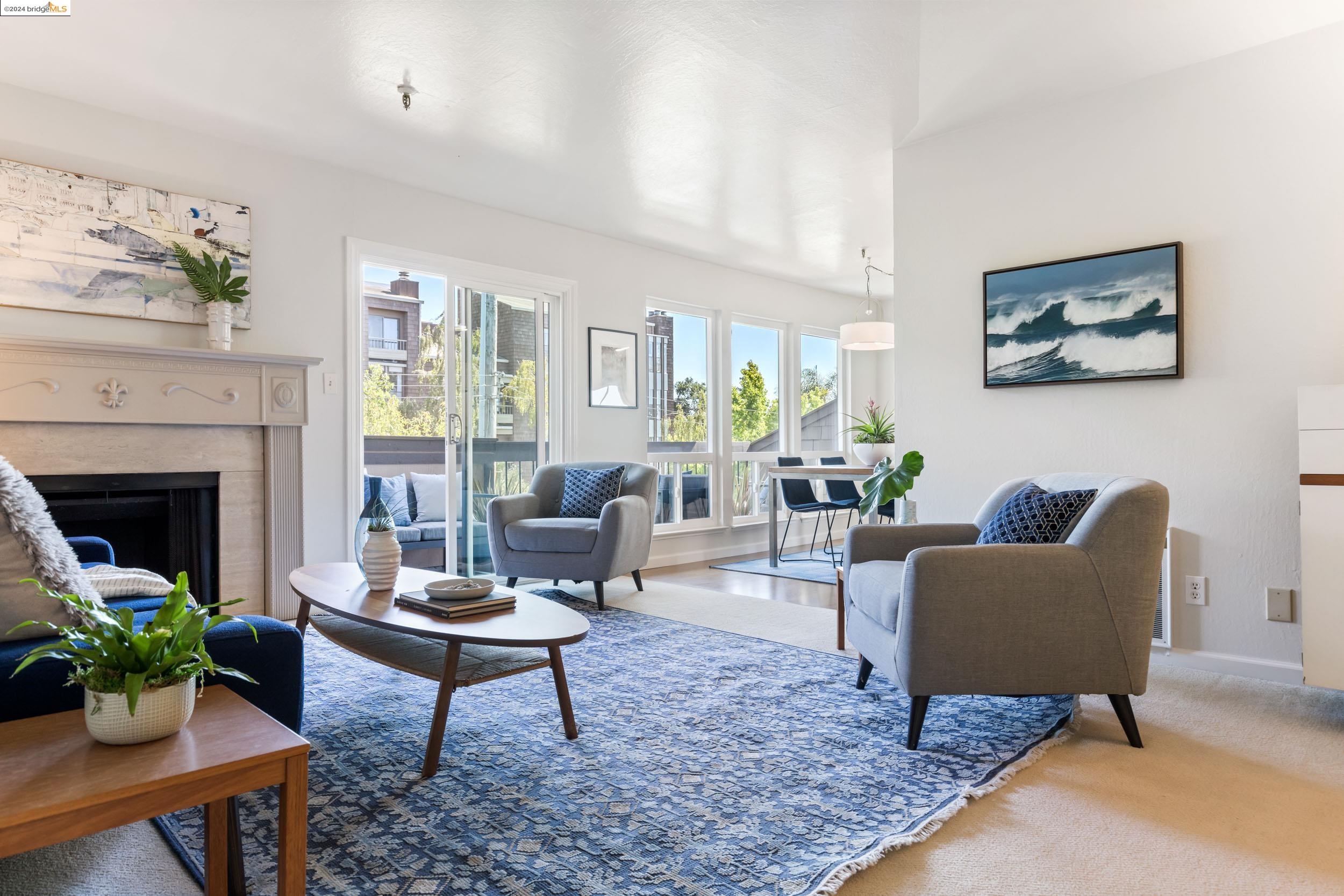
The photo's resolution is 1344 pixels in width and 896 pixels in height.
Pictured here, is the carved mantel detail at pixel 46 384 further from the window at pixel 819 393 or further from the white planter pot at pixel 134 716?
the window at pixel 819 393

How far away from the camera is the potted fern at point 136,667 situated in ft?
3.96

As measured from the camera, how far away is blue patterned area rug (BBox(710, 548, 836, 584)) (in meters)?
5.26

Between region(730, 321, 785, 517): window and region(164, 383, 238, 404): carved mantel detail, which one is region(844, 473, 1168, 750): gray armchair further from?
region(730, 321, 785, 517): window

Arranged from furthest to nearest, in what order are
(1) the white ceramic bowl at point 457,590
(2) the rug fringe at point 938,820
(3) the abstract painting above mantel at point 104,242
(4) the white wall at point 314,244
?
1. (4) the white wall at point 314,244
2. (3) the abstract painting above mantel at point 104,242
3. (1) the white ceramic bowl at point 457,590
4. (2) the rug fringe at point 938,820

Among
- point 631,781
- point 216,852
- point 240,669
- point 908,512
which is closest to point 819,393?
point 908,512

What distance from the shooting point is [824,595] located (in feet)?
15.2

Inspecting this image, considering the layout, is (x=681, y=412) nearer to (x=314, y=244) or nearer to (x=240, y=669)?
(x=314, y=244)

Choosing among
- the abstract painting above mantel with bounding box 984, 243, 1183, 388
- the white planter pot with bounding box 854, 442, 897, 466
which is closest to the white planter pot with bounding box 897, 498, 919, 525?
the abstract painting above mantel with bounding box 984, 243, 1183, 388

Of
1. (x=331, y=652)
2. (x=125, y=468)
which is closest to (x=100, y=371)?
(x=125, y=468)

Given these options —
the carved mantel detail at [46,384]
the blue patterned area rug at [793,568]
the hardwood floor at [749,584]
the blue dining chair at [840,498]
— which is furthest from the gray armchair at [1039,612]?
the blue dining chair at [840,498]

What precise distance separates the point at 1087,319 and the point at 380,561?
3.00 m

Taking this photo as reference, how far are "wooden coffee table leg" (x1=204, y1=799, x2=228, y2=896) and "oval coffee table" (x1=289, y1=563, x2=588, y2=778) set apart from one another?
0.61 meters

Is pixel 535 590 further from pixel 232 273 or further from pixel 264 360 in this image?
pixel 232 273

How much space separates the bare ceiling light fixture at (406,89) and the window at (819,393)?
4.57 meters
